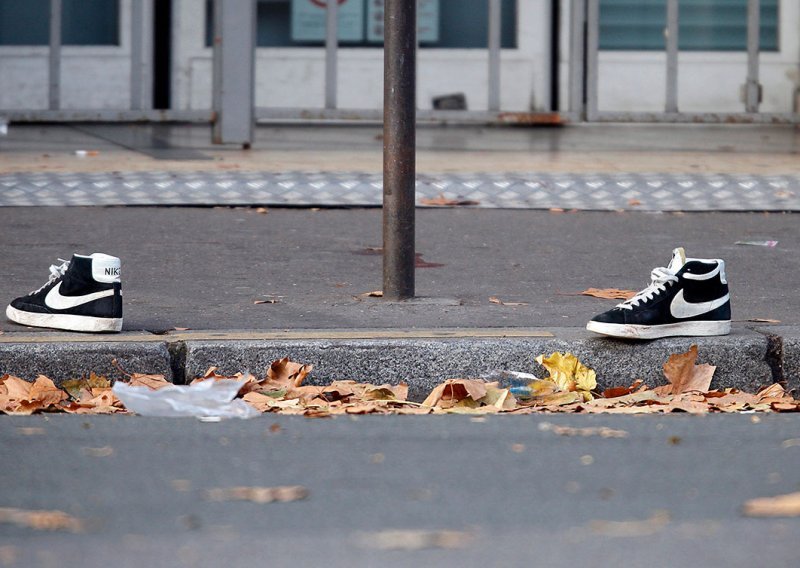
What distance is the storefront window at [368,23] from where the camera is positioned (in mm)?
11703

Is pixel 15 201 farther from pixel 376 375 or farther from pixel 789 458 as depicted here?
pixel 789 458

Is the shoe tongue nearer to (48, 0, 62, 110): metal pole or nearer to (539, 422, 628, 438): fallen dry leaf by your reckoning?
(539, 422, 628, 438): fallen dry leaf

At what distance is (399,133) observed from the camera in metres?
4.53

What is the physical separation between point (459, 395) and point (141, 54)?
826 centimetres

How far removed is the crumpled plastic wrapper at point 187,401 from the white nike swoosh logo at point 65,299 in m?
0.56

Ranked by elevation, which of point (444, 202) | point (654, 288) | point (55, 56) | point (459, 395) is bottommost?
point (459, 395)

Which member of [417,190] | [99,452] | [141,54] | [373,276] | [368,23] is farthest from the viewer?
[368,23]

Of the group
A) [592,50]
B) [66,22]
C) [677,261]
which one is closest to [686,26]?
[592,50]

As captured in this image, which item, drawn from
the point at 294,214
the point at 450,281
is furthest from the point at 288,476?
the point at 294,214

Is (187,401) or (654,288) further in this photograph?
(654,288)

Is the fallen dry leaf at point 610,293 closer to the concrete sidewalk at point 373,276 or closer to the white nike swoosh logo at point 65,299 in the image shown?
the concrete sidewalk at point 373,276

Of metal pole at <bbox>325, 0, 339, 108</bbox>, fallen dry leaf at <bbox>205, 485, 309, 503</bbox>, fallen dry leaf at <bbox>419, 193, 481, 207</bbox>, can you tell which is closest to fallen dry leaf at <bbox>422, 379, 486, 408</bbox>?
fallen dry leaf at <bbox>205, 485, 309, 503</bbox>

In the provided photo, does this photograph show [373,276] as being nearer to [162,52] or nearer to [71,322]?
[71,322]

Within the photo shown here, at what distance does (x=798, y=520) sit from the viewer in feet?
8.30
